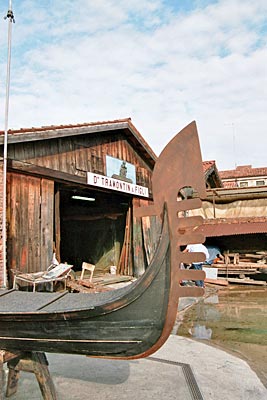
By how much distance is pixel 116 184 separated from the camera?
1143 cm

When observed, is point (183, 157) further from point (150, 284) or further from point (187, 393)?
point (187, 393)

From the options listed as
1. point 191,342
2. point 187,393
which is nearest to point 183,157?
point 187,393

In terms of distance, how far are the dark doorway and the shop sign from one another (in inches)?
20.6

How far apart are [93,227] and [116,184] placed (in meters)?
3.64

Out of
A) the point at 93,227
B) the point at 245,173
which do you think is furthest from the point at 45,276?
the point at 245,173

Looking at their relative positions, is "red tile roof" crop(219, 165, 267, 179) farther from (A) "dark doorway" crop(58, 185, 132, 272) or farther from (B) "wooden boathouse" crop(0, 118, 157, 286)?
(A) "dark doorway" crop(58, 185, 132, 272)

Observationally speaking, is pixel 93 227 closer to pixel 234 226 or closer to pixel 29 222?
pixel 234 226

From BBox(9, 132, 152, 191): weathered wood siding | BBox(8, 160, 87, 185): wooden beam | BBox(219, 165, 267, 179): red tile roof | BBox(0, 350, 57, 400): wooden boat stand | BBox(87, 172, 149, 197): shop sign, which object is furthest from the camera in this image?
BBox(219, 165, 267, 179): red tile roof

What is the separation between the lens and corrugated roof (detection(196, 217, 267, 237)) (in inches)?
523

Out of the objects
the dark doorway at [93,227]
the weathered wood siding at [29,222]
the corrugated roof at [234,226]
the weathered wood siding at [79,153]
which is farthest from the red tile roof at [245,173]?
the weathered wood siding at [29,222]

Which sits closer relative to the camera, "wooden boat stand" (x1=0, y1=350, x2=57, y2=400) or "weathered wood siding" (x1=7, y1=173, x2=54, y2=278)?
"wooden boat stand" (x1=0, y1=350, x2=57, y2=400)

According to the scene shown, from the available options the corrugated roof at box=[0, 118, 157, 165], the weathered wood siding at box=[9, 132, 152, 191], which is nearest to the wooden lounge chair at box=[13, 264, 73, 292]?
the weathered wood siding at box=[9, 132, 152, 191]

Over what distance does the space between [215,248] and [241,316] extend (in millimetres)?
6236

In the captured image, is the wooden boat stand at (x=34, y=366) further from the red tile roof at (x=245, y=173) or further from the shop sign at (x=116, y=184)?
the red tile roof at (x=245, y=173)
